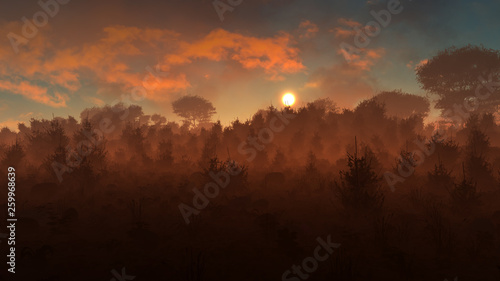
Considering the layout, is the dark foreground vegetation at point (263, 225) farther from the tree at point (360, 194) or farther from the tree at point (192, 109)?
the tree at point (192, 109)

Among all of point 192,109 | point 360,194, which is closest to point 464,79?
point 360,194

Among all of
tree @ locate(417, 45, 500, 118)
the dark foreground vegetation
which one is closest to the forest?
the dark foreground vegetation

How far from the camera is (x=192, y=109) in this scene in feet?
185

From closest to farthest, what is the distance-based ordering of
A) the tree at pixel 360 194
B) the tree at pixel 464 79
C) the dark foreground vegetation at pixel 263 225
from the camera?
the dark foreground vegetation at pixel 263 225
the tree at pixel 360 194
the tree at pixel 464 79

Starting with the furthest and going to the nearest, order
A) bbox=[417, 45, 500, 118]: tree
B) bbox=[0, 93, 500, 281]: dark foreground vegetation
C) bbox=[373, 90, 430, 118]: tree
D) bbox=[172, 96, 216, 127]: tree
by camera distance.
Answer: bbox=[172, 96, 216, 127]: tree
bbox=[373, 90, 430, 118]: tree
bbox=[417, 45, 500, 118]: tree
bbox=[0, 93, 500, 281]: dark foreground vegetation

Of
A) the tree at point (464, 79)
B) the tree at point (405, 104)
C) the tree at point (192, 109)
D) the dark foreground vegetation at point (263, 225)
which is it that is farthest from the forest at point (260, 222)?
the tree at point (192, 109)

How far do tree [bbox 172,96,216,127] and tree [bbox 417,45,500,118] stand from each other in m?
43.5

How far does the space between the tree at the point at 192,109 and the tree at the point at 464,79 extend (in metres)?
43.5

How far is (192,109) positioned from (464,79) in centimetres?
5088

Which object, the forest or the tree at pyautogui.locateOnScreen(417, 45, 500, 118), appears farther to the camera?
the tree at pyautogui.locateOnScreen(417, 45, 500, 118)

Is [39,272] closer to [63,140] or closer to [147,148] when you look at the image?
[63,140]

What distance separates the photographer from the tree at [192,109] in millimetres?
56141

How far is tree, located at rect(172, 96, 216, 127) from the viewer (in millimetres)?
56141

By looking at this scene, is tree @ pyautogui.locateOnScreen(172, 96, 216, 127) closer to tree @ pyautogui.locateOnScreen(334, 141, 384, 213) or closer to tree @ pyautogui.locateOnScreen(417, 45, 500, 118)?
tree @ pyautogui.locateOnScreen(417, 45, 500, 118)
